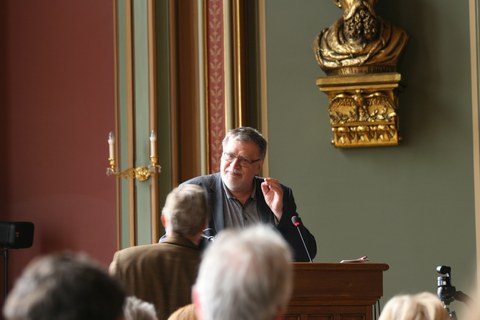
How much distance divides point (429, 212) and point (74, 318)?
4483mm

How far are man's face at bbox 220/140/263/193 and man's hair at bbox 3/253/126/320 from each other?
305 cm

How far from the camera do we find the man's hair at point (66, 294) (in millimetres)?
1446

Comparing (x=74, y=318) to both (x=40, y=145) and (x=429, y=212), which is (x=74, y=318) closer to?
(x=429, y=212)

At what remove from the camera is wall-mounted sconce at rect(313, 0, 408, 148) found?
567 centimetres

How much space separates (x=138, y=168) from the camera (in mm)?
6184

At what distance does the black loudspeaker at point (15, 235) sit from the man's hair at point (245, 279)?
474 centimetres

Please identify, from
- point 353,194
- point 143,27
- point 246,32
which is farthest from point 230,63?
point 353,194

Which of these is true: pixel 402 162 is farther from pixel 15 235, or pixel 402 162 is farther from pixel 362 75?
pixel 15 235

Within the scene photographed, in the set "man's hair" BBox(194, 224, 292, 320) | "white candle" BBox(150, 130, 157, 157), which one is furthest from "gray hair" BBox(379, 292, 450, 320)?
"white candle" BBox(150, 130, 157, 157)

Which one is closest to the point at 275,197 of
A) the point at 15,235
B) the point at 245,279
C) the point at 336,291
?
the point at 336,291

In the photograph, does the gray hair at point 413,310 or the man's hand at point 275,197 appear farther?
the man's hand at point 275,197

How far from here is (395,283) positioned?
5.74m

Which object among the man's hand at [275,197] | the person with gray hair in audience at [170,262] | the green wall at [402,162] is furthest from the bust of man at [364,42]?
the person with gray hair in audience at [170,262]

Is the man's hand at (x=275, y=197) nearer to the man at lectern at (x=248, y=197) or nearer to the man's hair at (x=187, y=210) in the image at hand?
the man at lectern at (x=248, y=197)
